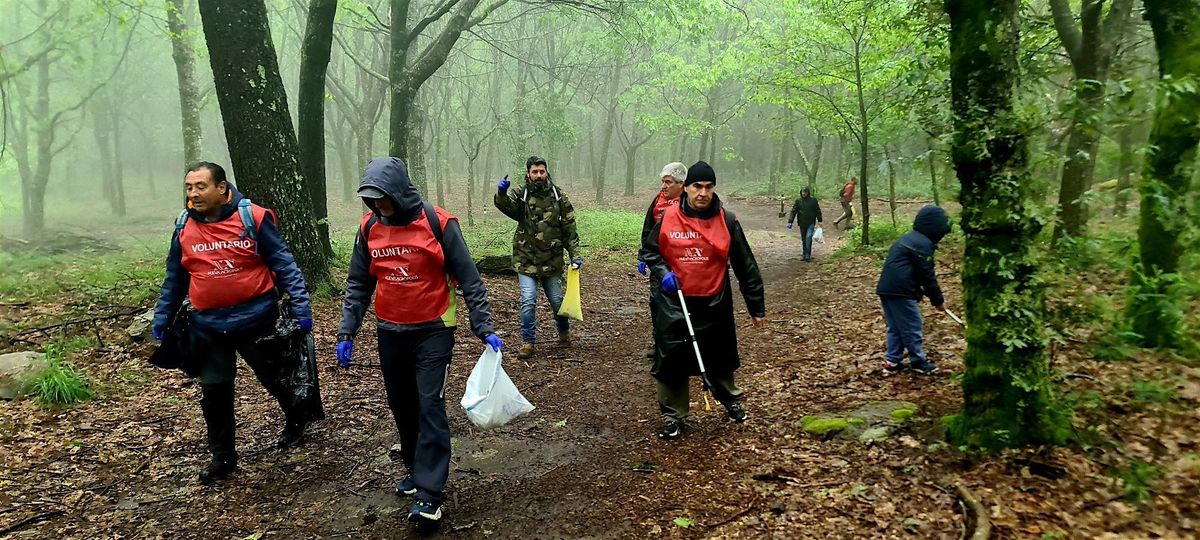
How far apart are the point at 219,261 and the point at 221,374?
33.4 inches

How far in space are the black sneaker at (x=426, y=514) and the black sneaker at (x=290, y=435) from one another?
1.87 meters

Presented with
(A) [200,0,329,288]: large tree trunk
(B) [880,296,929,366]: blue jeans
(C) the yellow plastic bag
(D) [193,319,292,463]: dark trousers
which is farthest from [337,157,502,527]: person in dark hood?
(A) [200,0,329,288]: large tree trunk

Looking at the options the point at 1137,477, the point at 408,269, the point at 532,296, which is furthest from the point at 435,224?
the point at 1137,477

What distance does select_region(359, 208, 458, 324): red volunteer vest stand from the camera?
394 cm

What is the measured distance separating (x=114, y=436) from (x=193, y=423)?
55 centimetres

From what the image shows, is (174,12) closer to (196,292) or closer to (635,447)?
(196,292)

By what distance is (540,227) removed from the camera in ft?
24.7

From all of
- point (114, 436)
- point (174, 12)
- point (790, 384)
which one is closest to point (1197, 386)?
point (790, 384)

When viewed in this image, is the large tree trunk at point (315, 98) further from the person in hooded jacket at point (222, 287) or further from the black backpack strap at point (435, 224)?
the black backpack strap at point (435, 224)

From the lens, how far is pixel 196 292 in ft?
14.7

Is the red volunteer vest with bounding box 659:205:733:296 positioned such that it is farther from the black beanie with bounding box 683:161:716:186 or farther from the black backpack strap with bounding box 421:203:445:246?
the black backpack strap with bounding box 421:203:445:246

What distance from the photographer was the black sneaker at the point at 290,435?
5117 mm

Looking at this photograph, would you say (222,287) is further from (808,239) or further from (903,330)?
(808,239)

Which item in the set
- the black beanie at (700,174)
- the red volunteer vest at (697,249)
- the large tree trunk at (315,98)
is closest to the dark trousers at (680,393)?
the red volunteer vest at (697,249)
